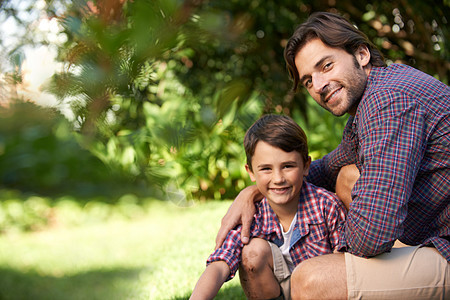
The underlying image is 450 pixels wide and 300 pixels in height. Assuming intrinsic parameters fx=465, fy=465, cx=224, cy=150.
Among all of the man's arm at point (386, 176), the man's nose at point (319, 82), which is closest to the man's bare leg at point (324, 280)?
the man's arm at point (386, 176)

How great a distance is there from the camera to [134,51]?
14.4 inches

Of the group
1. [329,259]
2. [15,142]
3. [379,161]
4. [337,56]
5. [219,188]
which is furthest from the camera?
[219,188]

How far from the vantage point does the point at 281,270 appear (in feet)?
5.70

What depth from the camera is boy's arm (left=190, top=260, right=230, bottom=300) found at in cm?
150

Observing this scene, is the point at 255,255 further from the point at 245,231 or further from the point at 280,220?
the point at 280,220

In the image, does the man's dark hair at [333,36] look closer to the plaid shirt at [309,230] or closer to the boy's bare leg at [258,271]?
the plaid shirt at [309,230]

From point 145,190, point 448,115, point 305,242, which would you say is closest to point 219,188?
point 305,242

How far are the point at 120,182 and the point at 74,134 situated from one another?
60 mm

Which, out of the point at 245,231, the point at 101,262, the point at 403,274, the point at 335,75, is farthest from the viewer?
the point at 245,231

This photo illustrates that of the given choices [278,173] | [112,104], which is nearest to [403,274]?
[278,173]

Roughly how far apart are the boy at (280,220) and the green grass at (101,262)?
0.40 metres

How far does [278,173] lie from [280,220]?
208mm

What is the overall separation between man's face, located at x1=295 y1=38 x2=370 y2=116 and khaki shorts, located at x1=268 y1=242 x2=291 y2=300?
0.56 m

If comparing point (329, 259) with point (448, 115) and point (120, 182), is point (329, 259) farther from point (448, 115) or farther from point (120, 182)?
point (120, 182)
